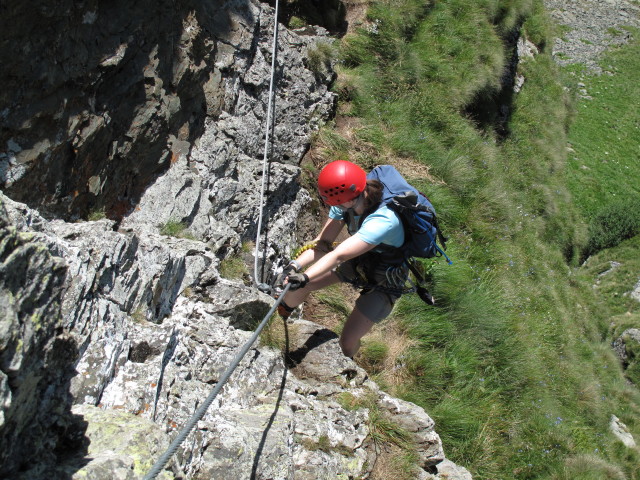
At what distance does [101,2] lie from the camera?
4.71 m

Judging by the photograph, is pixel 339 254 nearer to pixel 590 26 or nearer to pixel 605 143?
pixel 605 143

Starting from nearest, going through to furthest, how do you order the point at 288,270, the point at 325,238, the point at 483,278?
the point at 288,270
the point at 325,238
the point at 483,278

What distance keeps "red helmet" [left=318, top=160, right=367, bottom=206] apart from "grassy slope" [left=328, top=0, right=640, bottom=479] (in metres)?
2.97

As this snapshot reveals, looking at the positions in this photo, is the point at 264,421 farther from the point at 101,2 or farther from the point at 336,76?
the point at 336,76

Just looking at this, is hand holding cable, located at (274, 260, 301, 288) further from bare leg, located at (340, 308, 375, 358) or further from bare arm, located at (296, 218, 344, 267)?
bare leg, located at (340, 308, 375, 358)

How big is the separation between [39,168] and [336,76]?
6.72 metres

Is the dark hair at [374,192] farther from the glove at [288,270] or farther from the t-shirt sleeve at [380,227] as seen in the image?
the glove at [288,270]

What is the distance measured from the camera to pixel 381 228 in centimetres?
443

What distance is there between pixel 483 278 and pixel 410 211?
5.04 m

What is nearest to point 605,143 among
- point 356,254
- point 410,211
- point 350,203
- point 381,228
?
point 410,211

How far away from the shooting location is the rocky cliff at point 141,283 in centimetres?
257

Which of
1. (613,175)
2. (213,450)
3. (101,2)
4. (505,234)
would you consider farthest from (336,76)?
(613,175)

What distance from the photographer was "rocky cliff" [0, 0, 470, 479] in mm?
2574

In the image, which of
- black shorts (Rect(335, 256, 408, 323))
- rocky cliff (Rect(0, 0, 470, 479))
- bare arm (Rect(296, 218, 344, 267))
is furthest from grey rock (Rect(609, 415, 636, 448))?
bare arm (Rect(296, 218, 344, 267))
